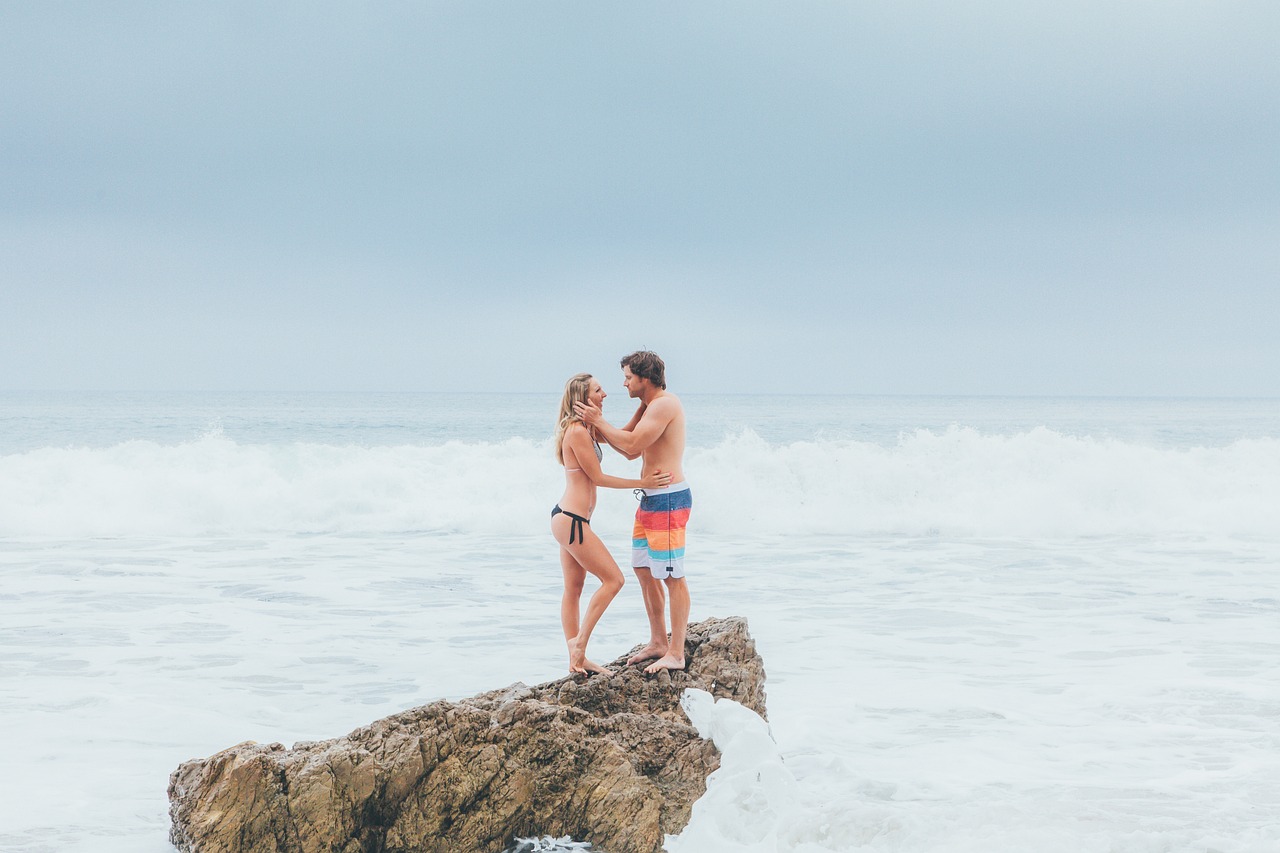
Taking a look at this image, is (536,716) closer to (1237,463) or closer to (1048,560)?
(1048,560)

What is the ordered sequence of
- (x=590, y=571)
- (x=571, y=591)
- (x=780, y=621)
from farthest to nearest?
(x=780, y=621)
(x=571, y=591)
(x=590, y=571)

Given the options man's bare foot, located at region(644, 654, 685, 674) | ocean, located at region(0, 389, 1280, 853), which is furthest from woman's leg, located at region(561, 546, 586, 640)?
ocean, located at region(0, 389, 1280, 853)

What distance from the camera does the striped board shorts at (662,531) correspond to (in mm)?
5934

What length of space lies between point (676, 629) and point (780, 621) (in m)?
5.12

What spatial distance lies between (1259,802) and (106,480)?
2032 centimetres

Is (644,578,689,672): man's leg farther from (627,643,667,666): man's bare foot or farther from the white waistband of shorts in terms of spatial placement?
the white waistband of shorts

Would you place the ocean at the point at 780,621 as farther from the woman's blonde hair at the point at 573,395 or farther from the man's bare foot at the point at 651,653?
the woman's blonde hair at the point at 573,395

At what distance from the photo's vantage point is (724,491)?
65.6 ft

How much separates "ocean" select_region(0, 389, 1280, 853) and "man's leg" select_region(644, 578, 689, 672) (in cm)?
66

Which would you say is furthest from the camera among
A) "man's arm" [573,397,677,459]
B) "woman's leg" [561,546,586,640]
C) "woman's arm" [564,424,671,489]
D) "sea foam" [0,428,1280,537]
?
"sea foam" [0,428,1280,537]

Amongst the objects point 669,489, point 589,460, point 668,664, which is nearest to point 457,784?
point 668,664

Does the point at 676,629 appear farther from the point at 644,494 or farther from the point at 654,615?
the point at 644,494

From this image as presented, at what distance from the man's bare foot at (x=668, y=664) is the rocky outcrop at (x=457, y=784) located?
44cm

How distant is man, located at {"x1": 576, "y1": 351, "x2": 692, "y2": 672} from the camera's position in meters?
5.80
